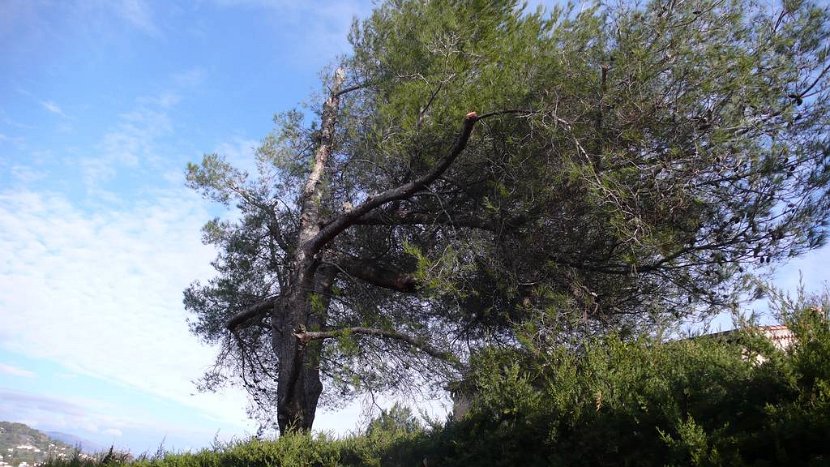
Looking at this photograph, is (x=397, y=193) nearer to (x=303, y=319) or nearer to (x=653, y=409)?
(x=303, y=319)

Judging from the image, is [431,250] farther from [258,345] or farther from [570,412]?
[258,345]

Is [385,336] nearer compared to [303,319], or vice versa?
[385,336]

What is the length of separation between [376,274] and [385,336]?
1356 millimetres

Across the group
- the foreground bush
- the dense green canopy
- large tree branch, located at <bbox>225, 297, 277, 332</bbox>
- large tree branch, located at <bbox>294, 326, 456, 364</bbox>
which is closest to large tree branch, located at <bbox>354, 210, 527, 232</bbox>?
the dense green canopy

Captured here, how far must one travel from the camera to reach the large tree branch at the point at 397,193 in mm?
6798

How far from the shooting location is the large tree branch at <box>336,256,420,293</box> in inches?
356

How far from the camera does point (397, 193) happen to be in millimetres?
8023

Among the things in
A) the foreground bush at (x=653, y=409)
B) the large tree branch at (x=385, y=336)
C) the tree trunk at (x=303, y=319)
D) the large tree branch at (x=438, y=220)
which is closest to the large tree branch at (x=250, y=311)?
the tree trunk at (x=303, y=319)

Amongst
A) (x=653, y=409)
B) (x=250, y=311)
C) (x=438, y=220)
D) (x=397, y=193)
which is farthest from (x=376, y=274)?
(x=653, y=409)

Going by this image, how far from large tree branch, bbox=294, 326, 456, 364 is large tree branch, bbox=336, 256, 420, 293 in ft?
2.89

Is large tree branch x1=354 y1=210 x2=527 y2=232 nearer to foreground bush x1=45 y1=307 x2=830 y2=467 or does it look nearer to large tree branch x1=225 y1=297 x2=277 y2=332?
foreground bush x1=45 y1=307 x2=830 y2=467

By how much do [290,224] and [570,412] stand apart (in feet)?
27.4

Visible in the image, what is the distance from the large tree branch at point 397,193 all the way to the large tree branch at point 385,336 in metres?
1.50

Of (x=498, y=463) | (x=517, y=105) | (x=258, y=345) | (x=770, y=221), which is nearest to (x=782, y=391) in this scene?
(x=498, y=463)
